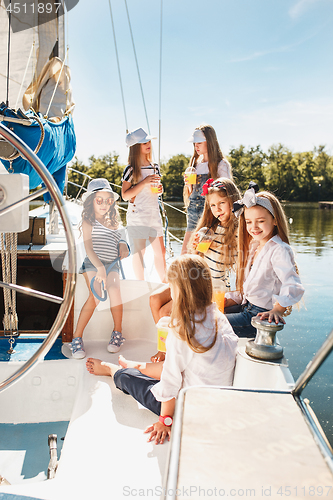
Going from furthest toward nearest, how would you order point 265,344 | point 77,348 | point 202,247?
point 77,348
point 202,247
point 265,344

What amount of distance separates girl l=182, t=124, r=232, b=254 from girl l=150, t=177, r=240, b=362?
1.38 ft

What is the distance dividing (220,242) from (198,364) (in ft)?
2.55

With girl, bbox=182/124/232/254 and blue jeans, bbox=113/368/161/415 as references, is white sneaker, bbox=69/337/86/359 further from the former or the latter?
girl, bbox=182/124/232/254

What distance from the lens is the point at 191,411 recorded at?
2.01 feet

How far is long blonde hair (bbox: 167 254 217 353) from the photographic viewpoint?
1.29 meters

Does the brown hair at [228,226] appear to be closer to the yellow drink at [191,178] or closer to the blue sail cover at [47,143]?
the yellow drink at [191,178]

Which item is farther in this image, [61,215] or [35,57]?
[35,57]

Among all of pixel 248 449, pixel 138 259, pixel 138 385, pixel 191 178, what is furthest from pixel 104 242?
pixel 248 449

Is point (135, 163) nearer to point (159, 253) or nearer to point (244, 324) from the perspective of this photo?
point (159, 253)

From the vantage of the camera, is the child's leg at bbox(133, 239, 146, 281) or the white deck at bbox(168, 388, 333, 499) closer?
the white deck at bbox(168, 388, 333, 499)

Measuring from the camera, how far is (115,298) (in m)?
2.30

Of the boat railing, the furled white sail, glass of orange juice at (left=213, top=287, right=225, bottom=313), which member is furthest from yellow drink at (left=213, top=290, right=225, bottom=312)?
the furled white sail

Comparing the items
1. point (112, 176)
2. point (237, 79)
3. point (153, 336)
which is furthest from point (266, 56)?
point (153, 336)

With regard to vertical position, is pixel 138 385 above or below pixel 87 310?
below
